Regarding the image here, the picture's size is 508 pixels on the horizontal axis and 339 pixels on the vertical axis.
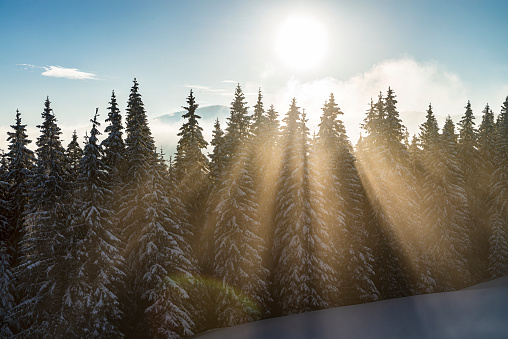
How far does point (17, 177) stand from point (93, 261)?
15.4 m

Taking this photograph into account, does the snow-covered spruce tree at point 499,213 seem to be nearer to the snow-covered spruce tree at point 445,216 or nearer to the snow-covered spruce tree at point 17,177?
the snow-covered spruce tree at point 445,216

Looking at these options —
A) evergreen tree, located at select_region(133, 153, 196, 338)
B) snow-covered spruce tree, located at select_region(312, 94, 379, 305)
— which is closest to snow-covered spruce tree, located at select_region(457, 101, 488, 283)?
snow-covered spruce tree, located at select_region(312, 94, 379, 305)

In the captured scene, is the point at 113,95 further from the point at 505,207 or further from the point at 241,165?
the point at 505,207

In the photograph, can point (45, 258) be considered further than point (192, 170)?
No

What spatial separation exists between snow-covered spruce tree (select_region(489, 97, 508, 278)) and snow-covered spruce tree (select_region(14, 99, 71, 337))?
143ft

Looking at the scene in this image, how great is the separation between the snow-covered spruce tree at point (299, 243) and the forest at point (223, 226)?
111 mm

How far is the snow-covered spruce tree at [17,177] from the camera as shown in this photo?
30197mm

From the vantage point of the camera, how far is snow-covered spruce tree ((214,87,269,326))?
25938mm

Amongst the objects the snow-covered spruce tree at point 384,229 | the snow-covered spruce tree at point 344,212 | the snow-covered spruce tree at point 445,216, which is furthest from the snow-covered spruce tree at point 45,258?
the snow-covered spruce tree at point 445,216

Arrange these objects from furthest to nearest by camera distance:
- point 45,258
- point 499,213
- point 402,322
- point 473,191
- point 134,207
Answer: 1. point 473,191
2. point 499,213
3. point 134,207
4. point 45,258
5. point 402,322

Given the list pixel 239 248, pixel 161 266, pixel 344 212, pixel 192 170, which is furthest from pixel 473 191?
pixel 161 266

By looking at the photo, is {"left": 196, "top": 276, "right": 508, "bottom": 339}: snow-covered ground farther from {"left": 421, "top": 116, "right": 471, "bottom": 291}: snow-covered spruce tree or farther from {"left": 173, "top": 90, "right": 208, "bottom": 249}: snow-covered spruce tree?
{"left": 421, "top": 116, "right": 471, "bottom": 291}: snow-covered spruce tree

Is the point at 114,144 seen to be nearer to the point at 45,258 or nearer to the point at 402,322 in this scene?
the point at 45,258

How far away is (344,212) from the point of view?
31.2 meters
